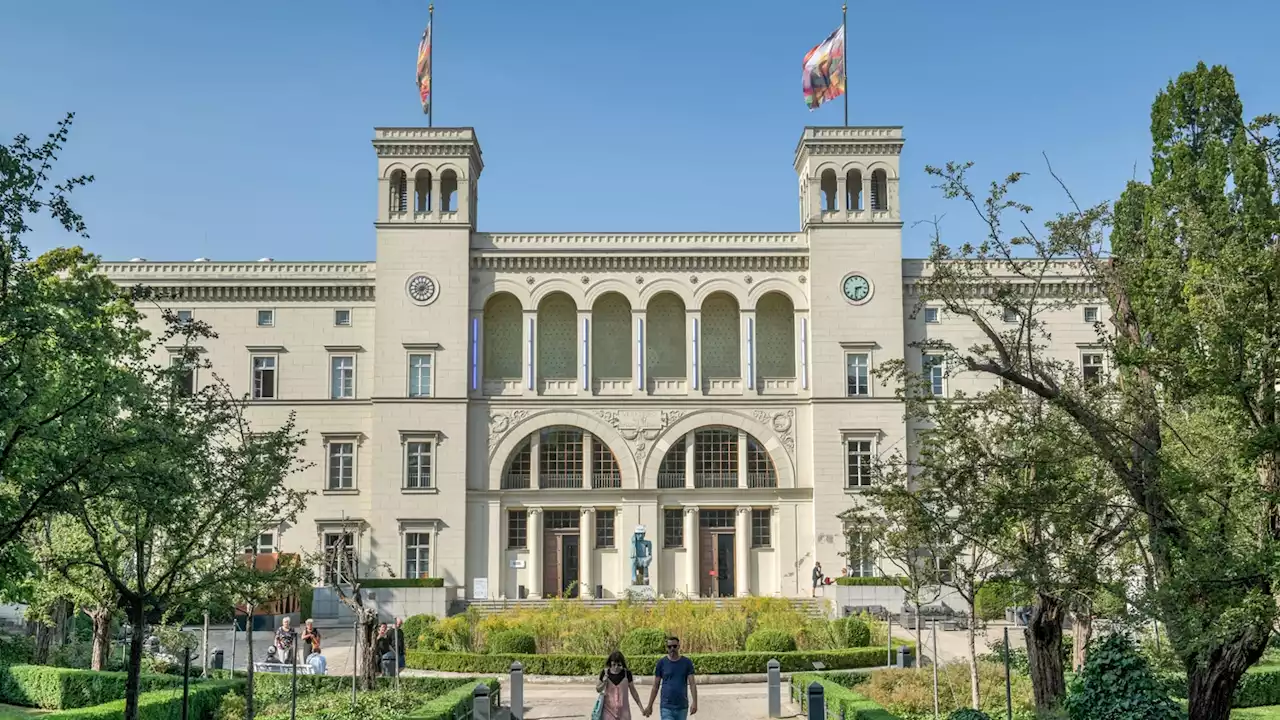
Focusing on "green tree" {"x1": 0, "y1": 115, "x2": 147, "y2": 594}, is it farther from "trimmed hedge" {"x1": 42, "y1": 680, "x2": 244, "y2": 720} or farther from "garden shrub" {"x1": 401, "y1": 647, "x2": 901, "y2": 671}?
"garden shrub" {"x1": 401, "y1": 647, "x2": 901, "y2": 671}

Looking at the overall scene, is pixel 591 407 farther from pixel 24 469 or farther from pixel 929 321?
pixel 24 469

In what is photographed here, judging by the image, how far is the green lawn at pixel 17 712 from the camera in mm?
23797

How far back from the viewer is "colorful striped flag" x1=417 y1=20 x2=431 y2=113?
166ft

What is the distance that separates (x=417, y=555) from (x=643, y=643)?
62.4 feet

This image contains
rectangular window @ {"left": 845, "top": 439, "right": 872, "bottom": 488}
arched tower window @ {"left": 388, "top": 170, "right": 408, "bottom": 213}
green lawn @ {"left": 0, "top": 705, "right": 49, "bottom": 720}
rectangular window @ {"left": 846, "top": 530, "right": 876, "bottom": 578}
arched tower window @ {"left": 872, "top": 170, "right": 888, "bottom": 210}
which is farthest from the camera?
arched tower window @ {"left": 872, "top": 170, "right": 888, "bottom": 210}

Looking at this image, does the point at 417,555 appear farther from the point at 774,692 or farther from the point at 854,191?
the point at 774,692

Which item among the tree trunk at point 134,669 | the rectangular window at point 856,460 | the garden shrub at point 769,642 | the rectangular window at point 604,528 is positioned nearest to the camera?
the tree trunk at point 134,669

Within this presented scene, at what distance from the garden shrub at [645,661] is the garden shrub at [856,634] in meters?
1.22

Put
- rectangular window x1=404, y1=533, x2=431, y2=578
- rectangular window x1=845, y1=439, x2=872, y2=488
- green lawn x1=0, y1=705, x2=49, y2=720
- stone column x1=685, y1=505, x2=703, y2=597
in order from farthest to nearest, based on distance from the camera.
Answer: stone column x1=685, y1=505, x2=703, y2=597, rectangular window x1=845, y1=439, x2=872, y2=488, rectangular window x1=404, y1=533, x2=431, y2=578, green lawn x1=0, y1=705, x2=49, y2=720

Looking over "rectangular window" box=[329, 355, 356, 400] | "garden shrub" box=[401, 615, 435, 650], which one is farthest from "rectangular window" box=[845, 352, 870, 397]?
"garden shrub" box=[401, 615, 435, 650]

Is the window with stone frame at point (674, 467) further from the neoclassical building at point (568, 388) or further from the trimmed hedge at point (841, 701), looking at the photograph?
the trimmed hedge at point (841, 701)

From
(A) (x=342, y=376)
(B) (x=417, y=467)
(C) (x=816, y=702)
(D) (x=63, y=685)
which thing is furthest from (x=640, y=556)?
(C) (x=816, y=702)

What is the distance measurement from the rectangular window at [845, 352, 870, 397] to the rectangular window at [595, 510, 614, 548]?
35.5ft

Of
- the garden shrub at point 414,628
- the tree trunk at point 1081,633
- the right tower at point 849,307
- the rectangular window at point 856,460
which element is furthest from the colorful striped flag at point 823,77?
the tree trunk at point 1081,633
